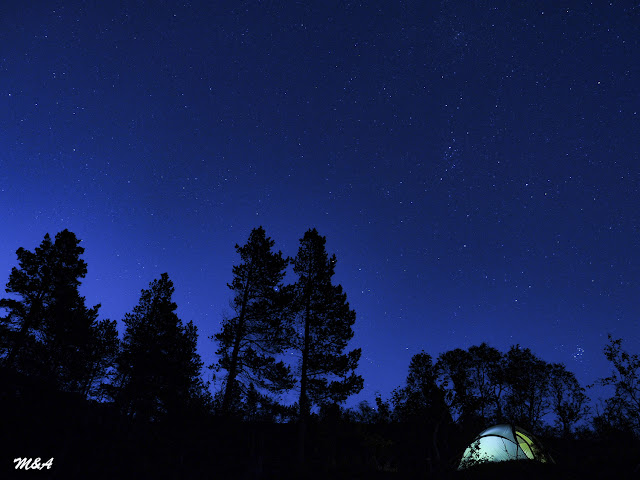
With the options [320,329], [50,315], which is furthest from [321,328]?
[50,315]

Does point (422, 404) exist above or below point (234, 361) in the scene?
below

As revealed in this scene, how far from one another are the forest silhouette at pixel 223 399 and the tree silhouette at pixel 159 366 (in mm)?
89

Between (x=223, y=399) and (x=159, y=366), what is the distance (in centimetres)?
524

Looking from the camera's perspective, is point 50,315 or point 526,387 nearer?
point 50,315

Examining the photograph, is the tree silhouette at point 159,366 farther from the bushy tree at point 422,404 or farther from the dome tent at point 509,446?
the dome tent at point 509,446

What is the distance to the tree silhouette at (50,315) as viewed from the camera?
22.7 m

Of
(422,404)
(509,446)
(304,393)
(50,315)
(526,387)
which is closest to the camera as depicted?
(422,404)

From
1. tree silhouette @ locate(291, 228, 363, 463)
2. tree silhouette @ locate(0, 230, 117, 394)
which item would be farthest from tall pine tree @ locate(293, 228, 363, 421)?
tree silhouette @ locate(0, 230, 117, 394)

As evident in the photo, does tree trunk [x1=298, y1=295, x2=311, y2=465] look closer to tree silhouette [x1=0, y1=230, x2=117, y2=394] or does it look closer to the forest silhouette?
the forest silhouette

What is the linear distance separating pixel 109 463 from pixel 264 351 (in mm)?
8400

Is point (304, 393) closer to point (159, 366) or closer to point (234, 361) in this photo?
point (234, 361)

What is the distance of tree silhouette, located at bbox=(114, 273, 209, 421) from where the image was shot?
Answer: 78.6 ft

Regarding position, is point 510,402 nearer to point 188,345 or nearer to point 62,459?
point 188,345

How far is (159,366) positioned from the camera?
24.7 m
